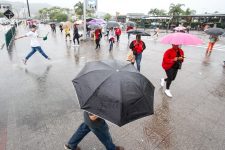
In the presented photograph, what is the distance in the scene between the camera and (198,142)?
11.4 ft

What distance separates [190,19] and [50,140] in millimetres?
47618

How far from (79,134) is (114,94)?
132 centimetres

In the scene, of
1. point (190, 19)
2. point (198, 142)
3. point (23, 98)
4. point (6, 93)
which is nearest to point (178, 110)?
point (198, 142)

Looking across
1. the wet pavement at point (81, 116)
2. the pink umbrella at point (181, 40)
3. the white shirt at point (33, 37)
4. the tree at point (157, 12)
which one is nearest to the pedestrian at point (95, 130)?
the wet pavement at point (81, 116)

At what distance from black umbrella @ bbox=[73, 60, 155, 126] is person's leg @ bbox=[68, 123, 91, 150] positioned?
0.84m

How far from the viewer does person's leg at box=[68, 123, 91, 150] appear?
272 cm

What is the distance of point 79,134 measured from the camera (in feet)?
9.21

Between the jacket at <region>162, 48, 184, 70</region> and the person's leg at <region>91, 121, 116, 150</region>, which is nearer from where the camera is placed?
the person's leg at <region>91, 121, 116, 150</region>

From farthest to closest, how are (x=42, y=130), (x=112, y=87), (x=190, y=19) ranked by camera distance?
1. (x=190, y=19)
2. (x=42, y=130)
3. (x=112, y=87)

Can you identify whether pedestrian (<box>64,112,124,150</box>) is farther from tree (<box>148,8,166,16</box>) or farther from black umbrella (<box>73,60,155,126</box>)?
tree (<box>148,8,166,16</box>)

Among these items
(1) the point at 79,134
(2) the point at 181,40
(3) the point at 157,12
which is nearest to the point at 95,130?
(1) the point at 79,134

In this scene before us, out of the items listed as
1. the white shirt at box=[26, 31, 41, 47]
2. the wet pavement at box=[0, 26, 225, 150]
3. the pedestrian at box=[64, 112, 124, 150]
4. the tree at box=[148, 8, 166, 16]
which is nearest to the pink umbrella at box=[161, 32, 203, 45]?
the wet pavement at box=[0, 26, 225, 150]

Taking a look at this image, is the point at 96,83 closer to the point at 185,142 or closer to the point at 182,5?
the point at 185,142

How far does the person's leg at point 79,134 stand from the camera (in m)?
2.72
